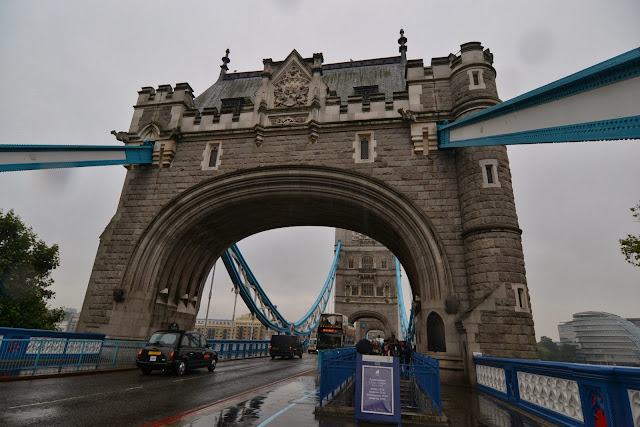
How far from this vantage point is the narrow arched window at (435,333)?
12211mm

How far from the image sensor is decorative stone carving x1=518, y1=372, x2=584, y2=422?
496 cm

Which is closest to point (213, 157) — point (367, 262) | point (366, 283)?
point (366, 283)

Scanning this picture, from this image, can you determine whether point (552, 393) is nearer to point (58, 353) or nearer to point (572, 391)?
point (572, 391)

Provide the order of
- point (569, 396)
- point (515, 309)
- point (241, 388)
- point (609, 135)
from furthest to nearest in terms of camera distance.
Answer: point (515, 309), point (241, 388), point (609, 135), point (569, 396)

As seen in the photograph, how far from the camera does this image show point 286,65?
712 inches

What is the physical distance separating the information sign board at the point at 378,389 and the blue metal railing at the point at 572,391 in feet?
7.98

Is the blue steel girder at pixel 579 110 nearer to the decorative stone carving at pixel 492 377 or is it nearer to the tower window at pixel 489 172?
the tower window at pixel 489 172

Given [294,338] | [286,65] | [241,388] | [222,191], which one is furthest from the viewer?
[294,338]

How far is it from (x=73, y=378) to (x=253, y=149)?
10.6m

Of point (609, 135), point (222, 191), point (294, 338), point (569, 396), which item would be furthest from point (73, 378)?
point (294, 338)

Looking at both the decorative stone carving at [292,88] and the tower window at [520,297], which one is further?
the decorative stone carving at [292,88]

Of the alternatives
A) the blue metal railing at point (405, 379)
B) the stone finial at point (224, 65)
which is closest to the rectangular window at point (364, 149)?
the blue metal railing at point (405, 379)

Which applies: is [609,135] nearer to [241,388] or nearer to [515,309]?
[515,309]

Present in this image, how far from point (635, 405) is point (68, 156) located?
16064 mm
